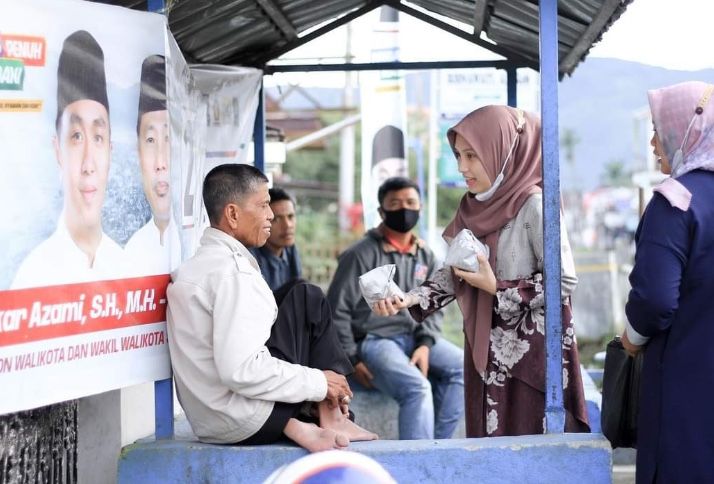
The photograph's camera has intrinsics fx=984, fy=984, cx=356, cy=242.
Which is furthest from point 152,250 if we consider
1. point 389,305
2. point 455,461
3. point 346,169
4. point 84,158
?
point 346,169

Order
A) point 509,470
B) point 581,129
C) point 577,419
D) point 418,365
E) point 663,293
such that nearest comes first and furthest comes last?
1. point 663,293
2. point 509,470
3. point 577,419
4. point 418,365
5. point 581,129

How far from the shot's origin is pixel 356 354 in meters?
6.01

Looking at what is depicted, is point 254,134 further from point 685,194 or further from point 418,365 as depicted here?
point 685,194

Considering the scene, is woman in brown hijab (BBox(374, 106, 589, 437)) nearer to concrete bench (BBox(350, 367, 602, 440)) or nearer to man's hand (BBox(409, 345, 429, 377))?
man's hand (BBox(409, 345, 429, 377))

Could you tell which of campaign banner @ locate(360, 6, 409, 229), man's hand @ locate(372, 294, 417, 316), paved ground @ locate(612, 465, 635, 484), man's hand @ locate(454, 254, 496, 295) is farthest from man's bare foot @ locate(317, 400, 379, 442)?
campaign banner @ locate(360, 6, 409, 229)

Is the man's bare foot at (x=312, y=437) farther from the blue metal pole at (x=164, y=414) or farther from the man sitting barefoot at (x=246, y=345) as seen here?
the blue metal pole at (x=164, y=414)

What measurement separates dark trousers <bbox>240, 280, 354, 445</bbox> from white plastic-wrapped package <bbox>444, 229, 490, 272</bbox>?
1.80 feet

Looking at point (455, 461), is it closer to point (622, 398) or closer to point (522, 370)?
point (522, 370)

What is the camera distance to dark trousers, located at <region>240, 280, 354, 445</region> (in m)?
3.77

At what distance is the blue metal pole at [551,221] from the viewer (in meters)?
3.77

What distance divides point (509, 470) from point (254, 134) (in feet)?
10.5

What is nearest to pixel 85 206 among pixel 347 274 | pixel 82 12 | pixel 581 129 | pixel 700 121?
pixel 82 12

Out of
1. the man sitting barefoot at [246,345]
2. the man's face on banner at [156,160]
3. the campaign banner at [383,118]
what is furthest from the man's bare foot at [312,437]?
the campaign banner at [383,118]

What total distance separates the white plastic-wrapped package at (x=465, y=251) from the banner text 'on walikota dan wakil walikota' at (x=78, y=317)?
3.74 ft
